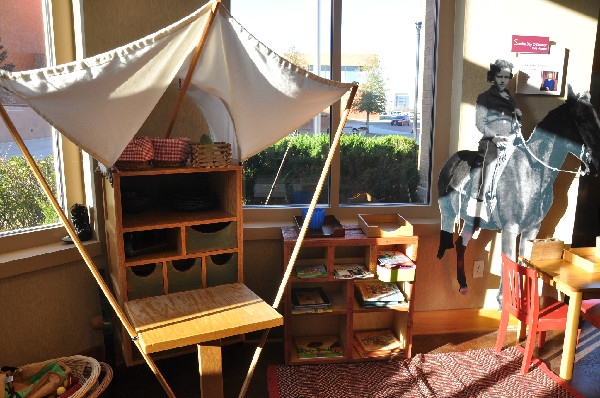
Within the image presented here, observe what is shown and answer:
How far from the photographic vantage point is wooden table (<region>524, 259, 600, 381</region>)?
2.74 meters

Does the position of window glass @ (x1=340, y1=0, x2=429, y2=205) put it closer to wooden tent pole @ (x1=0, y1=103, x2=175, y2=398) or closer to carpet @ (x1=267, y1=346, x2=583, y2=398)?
carpet @ (x1=267, y1=346, x2=583, y2=398)

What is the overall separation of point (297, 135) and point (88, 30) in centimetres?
139

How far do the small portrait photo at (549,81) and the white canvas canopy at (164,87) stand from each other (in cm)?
173

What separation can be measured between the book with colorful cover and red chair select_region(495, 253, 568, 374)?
1152mm

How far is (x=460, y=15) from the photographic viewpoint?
10.6 ft

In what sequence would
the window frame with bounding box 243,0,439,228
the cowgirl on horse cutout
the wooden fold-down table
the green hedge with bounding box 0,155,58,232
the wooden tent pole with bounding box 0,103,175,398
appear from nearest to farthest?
the wooden tent pole with bounding box 0,103,175,398 < the wooden fold-down table < the green hedge with bounding box 0,155,58,232 < the window frame with bounding box 243,0,439,228 < the cowgirl on horse cutout

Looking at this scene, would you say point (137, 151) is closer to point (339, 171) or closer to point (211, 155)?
point (211, 155)

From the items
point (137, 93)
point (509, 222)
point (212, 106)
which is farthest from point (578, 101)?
point (137, 93)

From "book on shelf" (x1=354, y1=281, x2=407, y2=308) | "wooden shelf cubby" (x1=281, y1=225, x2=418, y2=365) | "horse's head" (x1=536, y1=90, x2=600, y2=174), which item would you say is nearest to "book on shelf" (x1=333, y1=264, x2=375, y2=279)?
"wooden shelf cubby" (x1=281, y1=225, x2=418, y2=365)

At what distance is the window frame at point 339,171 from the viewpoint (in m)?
3.20

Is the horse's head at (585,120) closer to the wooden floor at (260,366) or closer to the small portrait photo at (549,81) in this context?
the small portrait photo at (549,81)

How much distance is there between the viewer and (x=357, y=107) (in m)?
3.37

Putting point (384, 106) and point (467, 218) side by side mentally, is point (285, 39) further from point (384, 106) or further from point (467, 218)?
point (467, 218)

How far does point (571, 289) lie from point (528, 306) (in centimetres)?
29
